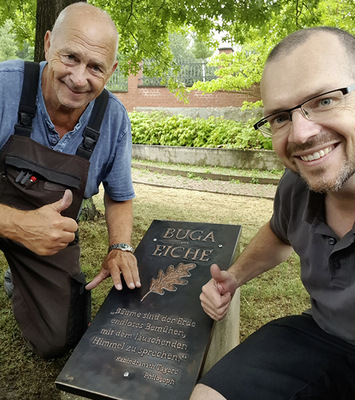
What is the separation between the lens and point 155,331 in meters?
1.61

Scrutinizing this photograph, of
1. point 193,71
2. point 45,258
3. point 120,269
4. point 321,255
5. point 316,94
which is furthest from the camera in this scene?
point 193,71

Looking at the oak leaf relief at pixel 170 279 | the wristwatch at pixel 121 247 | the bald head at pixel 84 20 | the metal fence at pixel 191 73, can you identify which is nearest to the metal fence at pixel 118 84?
the metal fence at pixel 191 73

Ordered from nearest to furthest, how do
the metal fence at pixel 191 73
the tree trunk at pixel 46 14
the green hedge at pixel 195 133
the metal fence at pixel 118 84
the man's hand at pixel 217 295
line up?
the man's hand at pixel 217 295 → the tree trunk at pixel 46 14 → the green hedge at pixel 195 133 → the metal fence at pixel 191 73 → the metal fence at pixel 118 84

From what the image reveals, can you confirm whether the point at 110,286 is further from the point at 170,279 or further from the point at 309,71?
the point at 309,71

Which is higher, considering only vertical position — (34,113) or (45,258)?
(34,113)

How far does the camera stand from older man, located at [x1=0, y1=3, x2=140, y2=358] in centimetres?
210

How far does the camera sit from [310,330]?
153cm

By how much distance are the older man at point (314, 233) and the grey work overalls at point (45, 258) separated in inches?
42.6

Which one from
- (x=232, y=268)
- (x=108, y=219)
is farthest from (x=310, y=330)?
(x=108, y=219)

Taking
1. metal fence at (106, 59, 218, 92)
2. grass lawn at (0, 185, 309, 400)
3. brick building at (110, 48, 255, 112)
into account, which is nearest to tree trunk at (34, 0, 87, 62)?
grass lawn at (0, 185, 309, 400)

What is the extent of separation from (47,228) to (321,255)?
1219 millimetres

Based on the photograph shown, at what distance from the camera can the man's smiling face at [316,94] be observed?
1260 mm

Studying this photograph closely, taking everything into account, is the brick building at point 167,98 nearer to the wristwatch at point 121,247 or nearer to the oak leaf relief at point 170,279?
the wristwatch at point 121,247

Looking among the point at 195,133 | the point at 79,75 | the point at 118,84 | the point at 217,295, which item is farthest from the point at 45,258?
the point at 118,84
